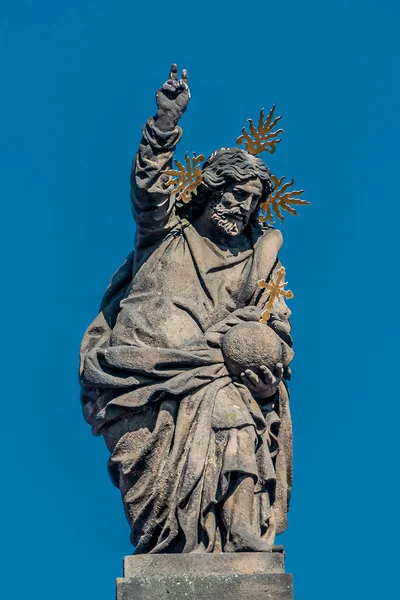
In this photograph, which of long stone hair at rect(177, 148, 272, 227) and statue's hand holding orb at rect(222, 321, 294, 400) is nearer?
statue's hand holding orb at rect(222, 321, 294, 400)

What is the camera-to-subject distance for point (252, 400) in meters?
19.6

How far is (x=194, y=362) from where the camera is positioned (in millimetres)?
19406

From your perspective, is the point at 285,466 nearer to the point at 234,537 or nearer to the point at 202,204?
the point at 234,537

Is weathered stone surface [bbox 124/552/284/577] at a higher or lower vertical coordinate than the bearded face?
lower

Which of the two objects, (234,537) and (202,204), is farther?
(202,204)

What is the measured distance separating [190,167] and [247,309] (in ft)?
4.68

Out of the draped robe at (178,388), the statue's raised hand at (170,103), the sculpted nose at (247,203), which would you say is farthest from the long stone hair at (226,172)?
the statue's raised hand at (170,103)

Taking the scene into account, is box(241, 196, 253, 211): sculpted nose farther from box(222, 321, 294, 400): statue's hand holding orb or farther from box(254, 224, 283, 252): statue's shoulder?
box(222, 321, 294, 400): statue's hand holding orb

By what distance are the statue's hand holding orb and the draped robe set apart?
108 millimetres

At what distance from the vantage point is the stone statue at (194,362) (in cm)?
1903

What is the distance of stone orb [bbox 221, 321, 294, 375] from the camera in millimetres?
19422

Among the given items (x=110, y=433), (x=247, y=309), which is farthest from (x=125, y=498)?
(x=247, y=309)

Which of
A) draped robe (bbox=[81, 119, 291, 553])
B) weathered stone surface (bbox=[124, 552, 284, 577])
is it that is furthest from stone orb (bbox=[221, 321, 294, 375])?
weathered stone surface (bbox=[124, 552, 284, 577])

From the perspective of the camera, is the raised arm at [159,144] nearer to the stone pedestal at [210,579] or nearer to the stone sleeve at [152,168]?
the stone sleeve at [152,168]
